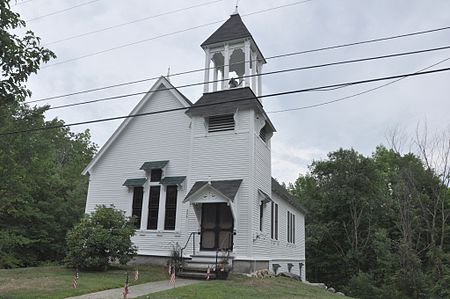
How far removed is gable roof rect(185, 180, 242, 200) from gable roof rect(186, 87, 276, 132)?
3036mm

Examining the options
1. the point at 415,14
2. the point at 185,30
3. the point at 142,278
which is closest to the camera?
the point at 415,14

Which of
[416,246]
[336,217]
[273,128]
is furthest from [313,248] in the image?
[273,128]

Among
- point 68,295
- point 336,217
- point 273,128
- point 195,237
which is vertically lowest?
point 68,295

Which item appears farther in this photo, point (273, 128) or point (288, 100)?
point (273, 128)

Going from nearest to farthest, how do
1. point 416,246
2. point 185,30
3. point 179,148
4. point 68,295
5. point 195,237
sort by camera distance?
point 68,295 < point 185,30 < point 195,237 < point 179,148 < point 416,246

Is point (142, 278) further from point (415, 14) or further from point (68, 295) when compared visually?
point (415, 14)

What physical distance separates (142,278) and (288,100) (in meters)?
7.67

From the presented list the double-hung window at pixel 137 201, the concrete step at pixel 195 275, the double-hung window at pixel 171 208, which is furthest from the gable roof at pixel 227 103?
the concrete step at pixel 195 275

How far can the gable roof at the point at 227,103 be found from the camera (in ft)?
54.0

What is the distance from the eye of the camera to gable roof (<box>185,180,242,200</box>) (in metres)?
15.2

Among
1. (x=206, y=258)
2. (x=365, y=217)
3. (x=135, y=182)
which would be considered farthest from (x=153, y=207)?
(x=365, y=217)

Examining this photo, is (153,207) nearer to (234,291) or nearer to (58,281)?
(58,281)

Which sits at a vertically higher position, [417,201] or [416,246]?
[417,201]

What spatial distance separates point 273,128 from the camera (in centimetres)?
1867
